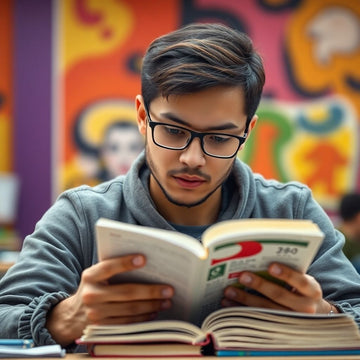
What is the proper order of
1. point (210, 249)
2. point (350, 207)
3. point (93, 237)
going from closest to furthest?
point (210, 249), point (93, 237), point (350, 207)

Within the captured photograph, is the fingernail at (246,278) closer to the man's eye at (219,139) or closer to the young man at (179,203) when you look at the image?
the young man at (179,203)

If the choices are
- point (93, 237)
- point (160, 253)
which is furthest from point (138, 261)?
point (93, 237)

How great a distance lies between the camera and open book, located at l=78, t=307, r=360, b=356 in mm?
1140

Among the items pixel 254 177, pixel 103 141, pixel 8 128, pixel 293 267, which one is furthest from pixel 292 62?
pixel 293 267

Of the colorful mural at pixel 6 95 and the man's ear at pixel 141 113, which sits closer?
the man's ear at pixel 141 113

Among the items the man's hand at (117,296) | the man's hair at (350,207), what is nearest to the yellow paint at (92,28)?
the man's hair at (350,207)

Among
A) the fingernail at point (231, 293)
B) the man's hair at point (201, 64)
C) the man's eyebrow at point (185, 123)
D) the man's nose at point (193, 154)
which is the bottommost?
the fingernail at point (231, 293)

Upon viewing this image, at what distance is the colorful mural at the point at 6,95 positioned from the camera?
19.1 ft

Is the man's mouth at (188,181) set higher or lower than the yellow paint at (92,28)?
higher

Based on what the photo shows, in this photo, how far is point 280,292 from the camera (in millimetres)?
1222

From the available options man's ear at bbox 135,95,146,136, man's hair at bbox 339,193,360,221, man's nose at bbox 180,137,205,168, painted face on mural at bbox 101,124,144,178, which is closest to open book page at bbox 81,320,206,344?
man's nose at bbox 180,137,205,168

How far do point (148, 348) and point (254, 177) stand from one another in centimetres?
78

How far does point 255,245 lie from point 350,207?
10.9 feet

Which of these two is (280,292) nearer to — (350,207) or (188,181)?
(188,181)
